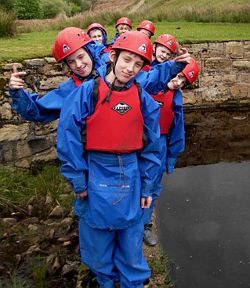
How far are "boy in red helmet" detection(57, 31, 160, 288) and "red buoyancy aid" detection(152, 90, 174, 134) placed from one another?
953 millimetres

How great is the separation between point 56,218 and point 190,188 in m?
1.84

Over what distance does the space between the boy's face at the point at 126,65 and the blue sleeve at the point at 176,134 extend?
3.92 feet

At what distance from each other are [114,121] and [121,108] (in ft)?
0.32

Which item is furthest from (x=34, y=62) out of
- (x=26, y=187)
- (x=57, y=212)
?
(x=57, y=212)

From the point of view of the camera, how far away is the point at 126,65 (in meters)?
2.91

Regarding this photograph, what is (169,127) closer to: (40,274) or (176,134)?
(176,134)

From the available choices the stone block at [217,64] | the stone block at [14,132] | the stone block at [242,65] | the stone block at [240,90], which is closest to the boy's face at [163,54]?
the stone block at [14,132]

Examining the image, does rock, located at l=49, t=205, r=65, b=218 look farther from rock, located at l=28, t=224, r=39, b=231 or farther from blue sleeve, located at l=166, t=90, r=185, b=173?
blue sleeve, located at l=166, t=90, r=185, b=173

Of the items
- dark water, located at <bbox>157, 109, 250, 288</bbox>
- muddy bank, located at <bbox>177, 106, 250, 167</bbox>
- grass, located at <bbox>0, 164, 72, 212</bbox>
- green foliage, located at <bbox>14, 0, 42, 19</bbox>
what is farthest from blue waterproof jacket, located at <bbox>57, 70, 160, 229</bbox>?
green foliage, located at <bbox>14, 0, 42, 19</bbox>

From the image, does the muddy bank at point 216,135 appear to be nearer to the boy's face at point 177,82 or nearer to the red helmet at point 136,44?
the boy's face at point 177,82

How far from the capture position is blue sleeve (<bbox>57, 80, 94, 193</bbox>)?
2.89 m

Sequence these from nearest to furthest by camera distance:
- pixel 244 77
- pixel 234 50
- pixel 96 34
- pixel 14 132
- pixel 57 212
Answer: pixel 57 212 → pixel 14 132 → pixel 96 34 → pixel 234 50 → pixel 244 77

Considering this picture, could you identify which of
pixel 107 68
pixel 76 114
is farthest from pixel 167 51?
pixel 76 114

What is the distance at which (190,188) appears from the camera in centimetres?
581
